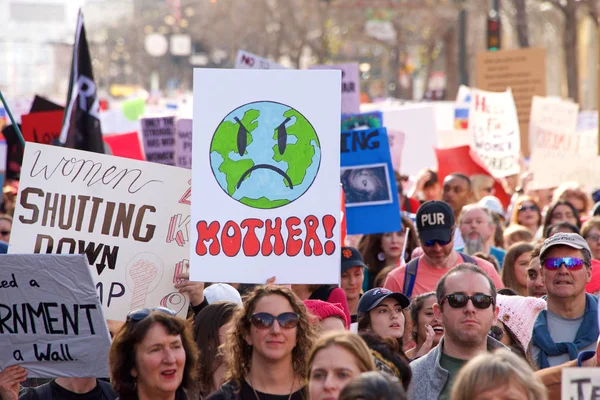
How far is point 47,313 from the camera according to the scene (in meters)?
5.59

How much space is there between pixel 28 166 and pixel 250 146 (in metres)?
1.09

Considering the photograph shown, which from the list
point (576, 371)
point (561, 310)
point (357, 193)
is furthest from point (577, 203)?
point (576, 371)

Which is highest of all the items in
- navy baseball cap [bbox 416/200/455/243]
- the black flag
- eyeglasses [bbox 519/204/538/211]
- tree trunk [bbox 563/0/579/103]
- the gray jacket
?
tree trunk [bbox 563/0/579/103]

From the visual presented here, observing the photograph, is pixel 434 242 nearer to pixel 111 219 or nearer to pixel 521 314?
pixel 521 314

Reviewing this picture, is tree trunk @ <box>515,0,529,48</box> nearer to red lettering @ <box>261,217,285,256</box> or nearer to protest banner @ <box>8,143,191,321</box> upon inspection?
protest banner @ <box>8,143,191,321</box>

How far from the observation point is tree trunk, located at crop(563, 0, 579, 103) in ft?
93.6

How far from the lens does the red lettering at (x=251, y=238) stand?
21.0ft

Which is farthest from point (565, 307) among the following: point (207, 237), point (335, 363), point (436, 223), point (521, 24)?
point (521, 24)

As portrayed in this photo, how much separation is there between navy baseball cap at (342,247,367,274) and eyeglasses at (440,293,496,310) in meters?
2.18

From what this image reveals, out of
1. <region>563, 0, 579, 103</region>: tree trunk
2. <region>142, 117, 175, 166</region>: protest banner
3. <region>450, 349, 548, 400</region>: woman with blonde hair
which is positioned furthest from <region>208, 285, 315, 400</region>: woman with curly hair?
<region>563, 0, 579, 103</region>: tree trunk

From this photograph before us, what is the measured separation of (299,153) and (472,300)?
Result: 1.54 m

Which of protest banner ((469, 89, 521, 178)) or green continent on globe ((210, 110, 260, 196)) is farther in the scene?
protest banner ((469, 89, 521, 178))

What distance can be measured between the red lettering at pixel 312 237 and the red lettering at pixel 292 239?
34 mm

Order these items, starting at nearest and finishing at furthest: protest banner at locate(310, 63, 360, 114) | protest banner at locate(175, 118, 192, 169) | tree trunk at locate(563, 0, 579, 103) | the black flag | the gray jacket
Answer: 1. the gray jacket
2. the black flag
3. protest banner at locate(175, 118, 192, 169)
4. protest banner at locate(310, 63, 360, 114)
5. tree trunk at locate(563, 0, 579, 103)
